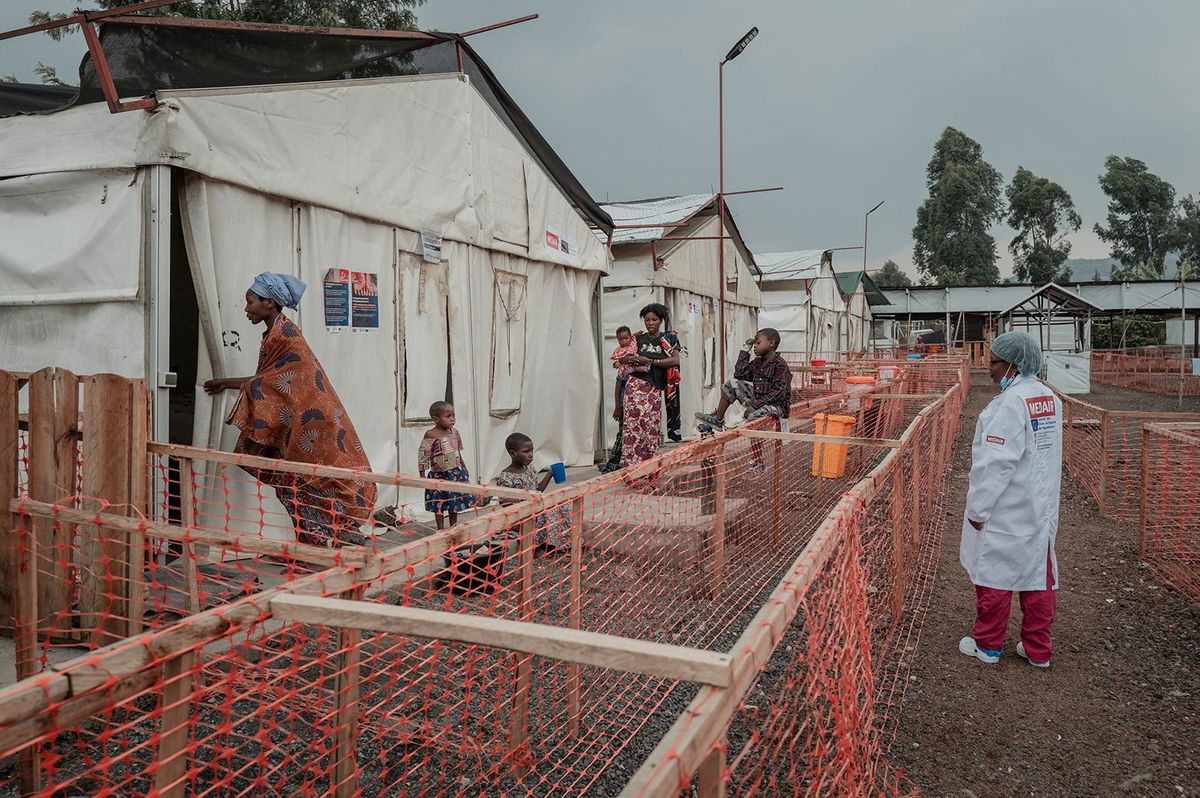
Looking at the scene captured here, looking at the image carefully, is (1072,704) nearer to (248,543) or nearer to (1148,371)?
(248,543)

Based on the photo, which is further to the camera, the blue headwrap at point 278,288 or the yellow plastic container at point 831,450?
the yellow plastic container at point 831,450

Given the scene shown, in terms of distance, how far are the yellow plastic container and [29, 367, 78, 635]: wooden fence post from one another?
21.9 ft

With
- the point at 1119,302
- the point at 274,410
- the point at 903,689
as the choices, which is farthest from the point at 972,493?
the point at 1119,302

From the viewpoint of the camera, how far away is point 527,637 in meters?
1.51

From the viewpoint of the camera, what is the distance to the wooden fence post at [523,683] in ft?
9.46

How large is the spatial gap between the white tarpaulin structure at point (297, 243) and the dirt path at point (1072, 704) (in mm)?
4112

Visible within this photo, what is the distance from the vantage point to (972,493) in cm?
430

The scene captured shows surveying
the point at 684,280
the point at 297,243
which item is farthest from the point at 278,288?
the point at 684,280

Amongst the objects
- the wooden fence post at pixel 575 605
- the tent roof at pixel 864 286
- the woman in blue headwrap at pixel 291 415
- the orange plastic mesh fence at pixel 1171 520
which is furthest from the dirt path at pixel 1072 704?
the tent roof at pixel 864 286

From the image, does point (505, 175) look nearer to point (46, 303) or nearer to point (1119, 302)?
point (46, 303)

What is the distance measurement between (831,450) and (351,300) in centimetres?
536

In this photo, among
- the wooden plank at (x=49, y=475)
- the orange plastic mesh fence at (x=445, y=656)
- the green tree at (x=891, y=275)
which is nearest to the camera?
the orange plastic mesh fence at (x=445, y=656)

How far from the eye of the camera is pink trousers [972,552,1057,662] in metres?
4.16

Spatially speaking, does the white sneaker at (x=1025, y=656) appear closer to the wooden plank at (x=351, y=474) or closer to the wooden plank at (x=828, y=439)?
the wooden plank at (x=828, y=439)
